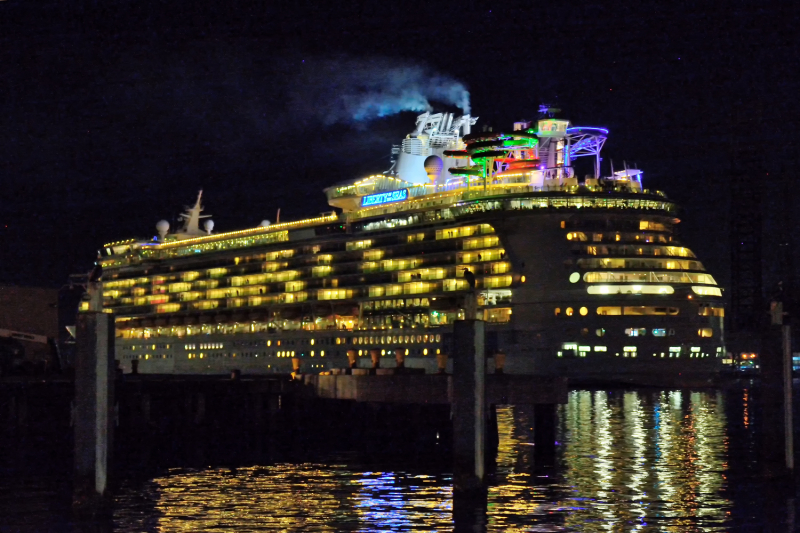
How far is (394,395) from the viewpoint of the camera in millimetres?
46250

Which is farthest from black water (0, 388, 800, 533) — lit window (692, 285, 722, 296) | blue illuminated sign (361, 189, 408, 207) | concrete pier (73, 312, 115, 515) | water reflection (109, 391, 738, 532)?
blue illuminated sign (361, 189, 408, 207)

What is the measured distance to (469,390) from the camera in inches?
1223

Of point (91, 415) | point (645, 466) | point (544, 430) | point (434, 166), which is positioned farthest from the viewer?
point (434, 166)

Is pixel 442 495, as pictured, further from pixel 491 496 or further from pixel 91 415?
pixel 91 415

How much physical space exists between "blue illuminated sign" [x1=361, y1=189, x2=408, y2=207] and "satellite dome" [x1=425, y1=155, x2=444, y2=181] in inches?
148

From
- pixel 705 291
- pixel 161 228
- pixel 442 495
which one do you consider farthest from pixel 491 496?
pixel 161 228

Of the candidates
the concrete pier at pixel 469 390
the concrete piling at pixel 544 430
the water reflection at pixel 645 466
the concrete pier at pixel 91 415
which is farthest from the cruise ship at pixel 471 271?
the concrete pier at pixel 91 415

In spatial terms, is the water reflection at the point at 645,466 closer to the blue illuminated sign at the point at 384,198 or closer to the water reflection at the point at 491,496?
the water reflection at the point at 491,496

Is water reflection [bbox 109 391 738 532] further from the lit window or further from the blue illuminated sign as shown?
the blue illuminated sign

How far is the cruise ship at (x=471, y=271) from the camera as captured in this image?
90562 mm

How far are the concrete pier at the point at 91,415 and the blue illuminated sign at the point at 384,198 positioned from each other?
73.3 meters

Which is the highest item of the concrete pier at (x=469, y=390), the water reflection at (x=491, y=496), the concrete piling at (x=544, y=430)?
the concrete pier at (x=469, y=390)

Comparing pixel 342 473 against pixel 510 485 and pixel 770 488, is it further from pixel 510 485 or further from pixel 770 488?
pixel 770 488

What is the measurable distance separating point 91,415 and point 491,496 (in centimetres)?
1135
